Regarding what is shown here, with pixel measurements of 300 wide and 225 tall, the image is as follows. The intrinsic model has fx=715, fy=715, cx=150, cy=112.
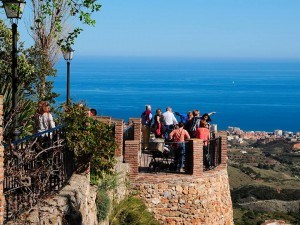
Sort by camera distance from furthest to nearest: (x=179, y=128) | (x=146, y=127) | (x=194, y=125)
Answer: (x=146, y=127), (x=194, y=125), (x=179, y=128)

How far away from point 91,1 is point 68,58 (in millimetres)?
6648

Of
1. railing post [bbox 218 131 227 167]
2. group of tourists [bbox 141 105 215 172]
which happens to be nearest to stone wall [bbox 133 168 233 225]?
group of tourists [bbox 141 105 215 172]

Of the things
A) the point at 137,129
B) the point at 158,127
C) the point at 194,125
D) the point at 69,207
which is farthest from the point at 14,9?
the point at 137,129

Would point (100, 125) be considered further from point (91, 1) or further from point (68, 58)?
point (68, 58)

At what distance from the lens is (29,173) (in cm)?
979

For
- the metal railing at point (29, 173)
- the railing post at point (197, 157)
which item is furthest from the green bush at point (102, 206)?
the railing post at point (197, 157)

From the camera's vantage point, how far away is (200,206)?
53.2ft

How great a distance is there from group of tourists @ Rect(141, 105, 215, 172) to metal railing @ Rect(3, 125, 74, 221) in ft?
18.3

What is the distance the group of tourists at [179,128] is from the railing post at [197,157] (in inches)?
14.5

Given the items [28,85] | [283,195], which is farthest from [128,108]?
[28,85]

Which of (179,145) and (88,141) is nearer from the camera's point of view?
(88,141)

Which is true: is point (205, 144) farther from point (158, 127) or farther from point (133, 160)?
point (158, 127)

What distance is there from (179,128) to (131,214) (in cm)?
283

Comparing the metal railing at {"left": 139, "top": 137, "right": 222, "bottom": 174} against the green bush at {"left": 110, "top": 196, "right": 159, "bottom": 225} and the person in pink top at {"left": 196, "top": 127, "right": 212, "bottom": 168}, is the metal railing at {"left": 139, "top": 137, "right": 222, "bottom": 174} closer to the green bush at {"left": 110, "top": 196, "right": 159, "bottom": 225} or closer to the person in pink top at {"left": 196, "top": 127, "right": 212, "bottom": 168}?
the person in pink top at {"left": 196, "top": 127, "right": 212, "bottom": 168}
